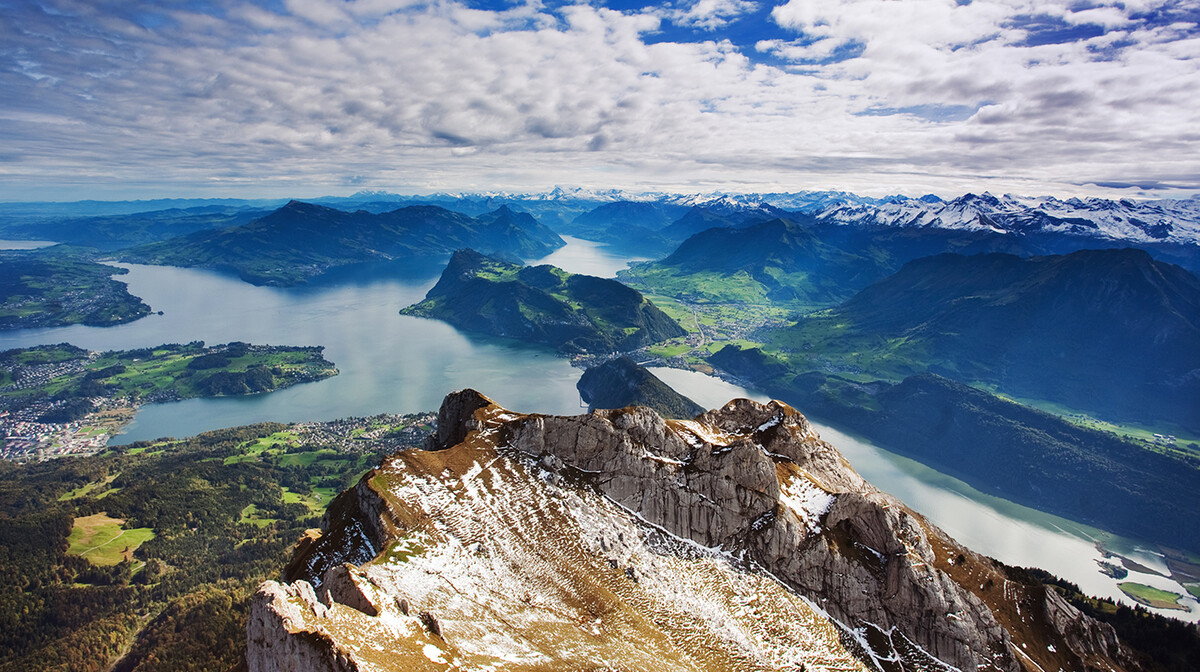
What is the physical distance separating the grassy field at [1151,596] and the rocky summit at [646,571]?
340 feet

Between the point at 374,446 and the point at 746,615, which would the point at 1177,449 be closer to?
the point at 746,615

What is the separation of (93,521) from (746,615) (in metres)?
131

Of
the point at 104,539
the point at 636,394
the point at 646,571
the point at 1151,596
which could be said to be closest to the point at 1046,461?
the point at 1151,596

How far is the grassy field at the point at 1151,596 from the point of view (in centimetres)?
10506

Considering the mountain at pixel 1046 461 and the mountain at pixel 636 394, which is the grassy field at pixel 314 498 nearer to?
the mountain at pixel 636 394

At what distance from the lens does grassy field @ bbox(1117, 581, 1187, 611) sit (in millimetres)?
105062

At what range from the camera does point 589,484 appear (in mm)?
44250

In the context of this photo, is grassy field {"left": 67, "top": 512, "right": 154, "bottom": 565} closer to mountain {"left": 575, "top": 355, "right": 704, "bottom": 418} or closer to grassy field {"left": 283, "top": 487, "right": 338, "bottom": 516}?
grassy field {"left": 283, "top": 487, "right": 338, "bottom": 516}

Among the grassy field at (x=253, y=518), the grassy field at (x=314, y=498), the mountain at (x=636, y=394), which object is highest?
the mountain at (x=636, y=394)

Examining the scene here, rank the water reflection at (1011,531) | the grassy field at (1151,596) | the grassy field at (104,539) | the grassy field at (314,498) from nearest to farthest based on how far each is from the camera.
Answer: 1. the grassy field at (104,539)
2. the grassy field at (1151,596)
3. the water reflection at (1011,531)
4. the grassy field at (314,498)

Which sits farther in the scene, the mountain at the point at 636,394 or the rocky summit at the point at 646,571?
the mountain at the point at 636,394

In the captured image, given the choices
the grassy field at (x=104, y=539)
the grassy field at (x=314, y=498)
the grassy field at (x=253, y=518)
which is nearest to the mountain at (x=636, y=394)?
the grassy field at (x=314, y=498)

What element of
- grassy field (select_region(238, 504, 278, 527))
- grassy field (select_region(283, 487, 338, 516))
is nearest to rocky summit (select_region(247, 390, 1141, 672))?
grassy field (select_region(238, 504, 278, 527))

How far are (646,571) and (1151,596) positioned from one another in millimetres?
135564
